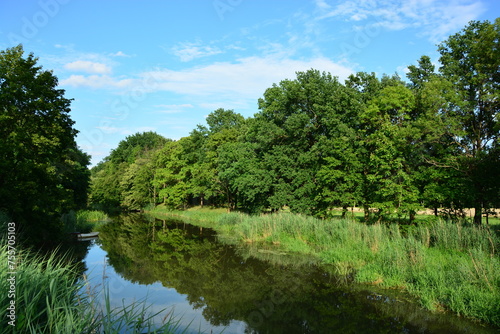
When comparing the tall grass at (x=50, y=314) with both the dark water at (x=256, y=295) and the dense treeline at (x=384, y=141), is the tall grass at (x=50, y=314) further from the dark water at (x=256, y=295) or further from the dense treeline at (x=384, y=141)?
the dense treeline at (x=384, y=141)

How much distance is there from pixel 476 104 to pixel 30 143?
92.1 feet

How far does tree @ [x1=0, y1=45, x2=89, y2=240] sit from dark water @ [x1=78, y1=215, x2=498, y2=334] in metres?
4.18

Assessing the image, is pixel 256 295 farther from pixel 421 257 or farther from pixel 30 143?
pixel 30 143

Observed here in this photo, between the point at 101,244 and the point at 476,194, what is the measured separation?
Answer: 25.8 metres

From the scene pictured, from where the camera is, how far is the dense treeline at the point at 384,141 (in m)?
19.2

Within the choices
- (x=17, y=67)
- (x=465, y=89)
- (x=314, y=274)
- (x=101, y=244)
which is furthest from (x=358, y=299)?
(x=17, y=67)

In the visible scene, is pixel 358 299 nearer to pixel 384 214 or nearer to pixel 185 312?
pixel 185 312

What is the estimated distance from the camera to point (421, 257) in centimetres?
1210

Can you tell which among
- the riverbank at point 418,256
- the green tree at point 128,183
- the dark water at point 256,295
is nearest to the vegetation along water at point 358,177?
the riverbank at point 418,256

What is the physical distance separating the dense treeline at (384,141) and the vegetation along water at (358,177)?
10 cm

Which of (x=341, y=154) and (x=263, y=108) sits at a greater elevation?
(x=263, y=108)

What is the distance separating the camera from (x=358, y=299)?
11.1 m

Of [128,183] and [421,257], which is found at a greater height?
[128,183]

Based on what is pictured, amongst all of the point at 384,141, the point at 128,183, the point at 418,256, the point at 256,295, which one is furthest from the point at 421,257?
the point at 128,183
